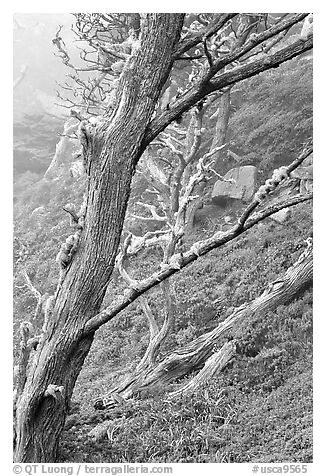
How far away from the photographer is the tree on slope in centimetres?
312

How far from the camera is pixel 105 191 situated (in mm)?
3150

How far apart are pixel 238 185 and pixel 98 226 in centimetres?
148

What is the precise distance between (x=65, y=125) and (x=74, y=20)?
2.55ft

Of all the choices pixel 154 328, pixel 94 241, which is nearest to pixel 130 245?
pixel 154 328

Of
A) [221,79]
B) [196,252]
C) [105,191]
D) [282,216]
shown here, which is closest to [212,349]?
[282,216]

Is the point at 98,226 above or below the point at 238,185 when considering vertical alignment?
below

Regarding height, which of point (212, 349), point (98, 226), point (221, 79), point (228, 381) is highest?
point (221, 79)

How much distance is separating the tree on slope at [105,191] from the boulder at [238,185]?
108cm

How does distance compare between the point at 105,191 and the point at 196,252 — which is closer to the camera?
the point at 196,252

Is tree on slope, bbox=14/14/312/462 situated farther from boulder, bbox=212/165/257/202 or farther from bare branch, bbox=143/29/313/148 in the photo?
boulder, bbox=212/165/257/202

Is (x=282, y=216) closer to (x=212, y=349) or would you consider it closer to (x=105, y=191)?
(x=212, y=349)

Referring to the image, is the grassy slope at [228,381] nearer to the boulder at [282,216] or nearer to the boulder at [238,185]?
the boulder at [282,216]

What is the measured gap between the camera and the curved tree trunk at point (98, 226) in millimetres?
3133
